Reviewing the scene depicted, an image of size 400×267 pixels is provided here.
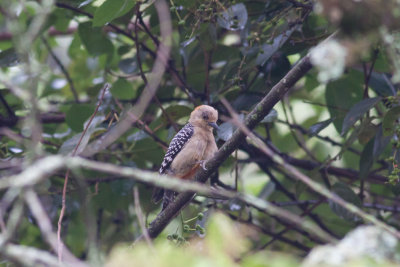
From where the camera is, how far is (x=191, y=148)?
5176 mm

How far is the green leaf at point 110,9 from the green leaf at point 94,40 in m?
1.64

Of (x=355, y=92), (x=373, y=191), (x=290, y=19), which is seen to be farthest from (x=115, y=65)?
(x=373, y=191)

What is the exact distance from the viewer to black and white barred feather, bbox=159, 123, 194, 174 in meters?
5.19

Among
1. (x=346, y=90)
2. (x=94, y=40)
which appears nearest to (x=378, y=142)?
(x=346, y=90)

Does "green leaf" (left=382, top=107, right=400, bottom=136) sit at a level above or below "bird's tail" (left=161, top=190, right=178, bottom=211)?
above

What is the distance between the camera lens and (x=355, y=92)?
540cm

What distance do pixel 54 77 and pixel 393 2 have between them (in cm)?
541

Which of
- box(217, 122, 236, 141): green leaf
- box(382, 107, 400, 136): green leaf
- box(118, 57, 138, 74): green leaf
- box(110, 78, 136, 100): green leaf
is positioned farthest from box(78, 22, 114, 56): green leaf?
box(382, 107, 400, 136): green leaf

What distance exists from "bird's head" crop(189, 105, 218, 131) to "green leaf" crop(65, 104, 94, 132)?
3.48ft

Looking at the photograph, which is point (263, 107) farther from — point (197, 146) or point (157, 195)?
point (157, 195)

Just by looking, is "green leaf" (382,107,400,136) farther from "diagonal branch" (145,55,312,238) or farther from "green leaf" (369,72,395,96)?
"green leaf" (369,72,395,96)

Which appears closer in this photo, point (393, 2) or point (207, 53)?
point (393, 2)

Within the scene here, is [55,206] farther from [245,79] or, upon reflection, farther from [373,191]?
[373,191]

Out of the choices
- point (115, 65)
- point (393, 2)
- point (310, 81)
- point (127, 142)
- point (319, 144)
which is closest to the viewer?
point (393, 2)
